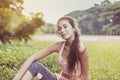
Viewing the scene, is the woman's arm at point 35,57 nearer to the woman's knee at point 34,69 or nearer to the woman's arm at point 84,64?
the woman's knee at point 34,69

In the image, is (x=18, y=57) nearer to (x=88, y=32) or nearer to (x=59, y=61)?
(x=59, y=61)

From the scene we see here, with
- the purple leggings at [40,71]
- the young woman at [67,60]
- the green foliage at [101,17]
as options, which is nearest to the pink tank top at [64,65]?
the young woman at [67,60]

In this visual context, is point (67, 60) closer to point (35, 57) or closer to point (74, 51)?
point (74, 51)

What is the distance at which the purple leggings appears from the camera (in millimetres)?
3352

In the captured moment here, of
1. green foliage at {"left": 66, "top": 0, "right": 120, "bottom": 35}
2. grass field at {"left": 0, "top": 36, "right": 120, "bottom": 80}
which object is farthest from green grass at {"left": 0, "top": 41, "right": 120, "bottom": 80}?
green foliage at {"left": 66, "top": 0, "right": 120, "bottom": 35}

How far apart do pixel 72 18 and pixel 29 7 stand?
1.28ft

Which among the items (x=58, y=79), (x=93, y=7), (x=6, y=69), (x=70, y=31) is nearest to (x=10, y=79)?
(x=6, y=69)

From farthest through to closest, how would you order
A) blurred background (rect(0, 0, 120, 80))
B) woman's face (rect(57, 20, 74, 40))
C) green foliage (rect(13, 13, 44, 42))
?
1. green foliage (rect(13, 13, 44, 42))
2. blurred background (rect(0, 0, 120, 80))
3. woman's face (rect(57, 20, 74, 40))

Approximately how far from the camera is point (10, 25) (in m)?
3.56

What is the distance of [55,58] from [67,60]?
0.10 meters

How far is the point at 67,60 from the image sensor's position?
132 inches

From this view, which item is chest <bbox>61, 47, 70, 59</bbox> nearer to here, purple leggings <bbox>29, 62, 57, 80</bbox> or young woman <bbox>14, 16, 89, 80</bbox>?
young woman <bbox>14, 16, 89, 80</bbox>

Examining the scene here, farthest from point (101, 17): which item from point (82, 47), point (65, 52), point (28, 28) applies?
point (28, 28)

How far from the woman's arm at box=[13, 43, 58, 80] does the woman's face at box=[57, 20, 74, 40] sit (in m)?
0.11
